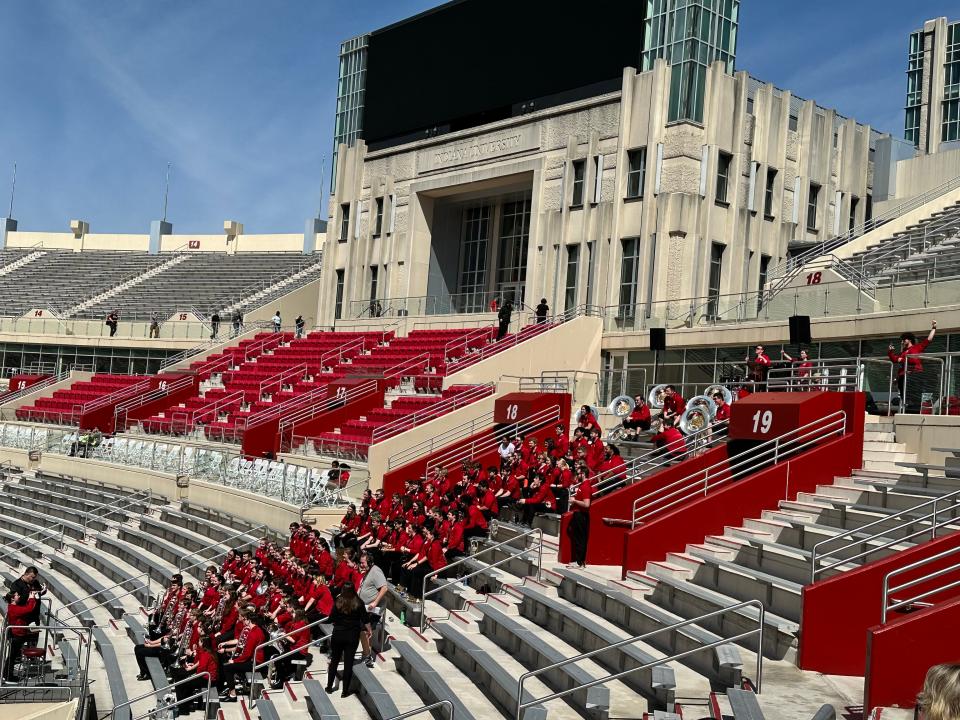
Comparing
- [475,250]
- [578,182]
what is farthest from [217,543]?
[475,250]

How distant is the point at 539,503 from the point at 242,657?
5816mm

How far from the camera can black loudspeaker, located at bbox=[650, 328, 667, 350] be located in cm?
2684

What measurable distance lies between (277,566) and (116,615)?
13.4ft

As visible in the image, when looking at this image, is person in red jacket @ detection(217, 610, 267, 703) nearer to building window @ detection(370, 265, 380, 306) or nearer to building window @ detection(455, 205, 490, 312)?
building window @ detection(455, 205, 490, 312)

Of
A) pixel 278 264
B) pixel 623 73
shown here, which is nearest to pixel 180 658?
pixel 623 73

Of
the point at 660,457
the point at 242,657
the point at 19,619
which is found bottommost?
the point at 19,619

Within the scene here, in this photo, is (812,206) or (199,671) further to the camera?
(812,206)

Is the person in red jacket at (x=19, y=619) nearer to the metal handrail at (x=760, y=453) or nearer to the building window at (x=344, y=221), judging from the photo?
the metal handrail at (x=760, y=453)

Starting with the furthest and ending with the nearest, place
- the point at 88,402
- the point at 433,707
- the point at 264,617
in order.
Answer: the point at 88,402, the point at 264,617, the point at 433,707

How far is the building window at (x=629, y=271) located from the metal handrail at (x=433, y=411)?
601 centimetres

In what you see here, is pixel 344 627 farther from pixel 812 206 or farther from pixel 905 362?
A: pixel 812 206

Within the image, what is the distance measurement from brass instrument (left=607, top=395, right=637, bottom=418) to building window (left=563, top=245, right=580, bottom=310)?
752cm

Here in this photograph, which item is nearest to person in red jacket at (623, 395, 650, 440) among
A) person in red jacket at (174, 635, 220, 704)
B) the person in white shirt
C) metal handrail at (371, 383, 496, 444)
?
the person in white shirt

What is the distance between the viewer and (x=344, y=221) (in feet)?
141
